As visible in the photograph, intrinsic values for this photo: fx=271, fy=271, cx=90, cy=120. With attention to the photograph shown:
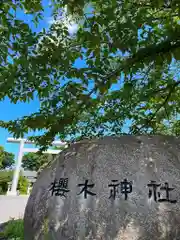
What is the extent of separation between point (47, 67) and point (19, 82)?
0.44 m

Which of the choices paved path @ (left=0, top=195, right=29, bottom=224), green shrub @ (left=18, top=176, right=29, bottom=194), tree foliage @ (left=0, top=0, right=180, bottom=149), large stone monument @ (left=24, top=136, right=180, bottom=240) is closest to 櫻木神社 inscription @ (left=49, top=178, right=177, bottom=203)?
large stone monument @ (left=24, top=136, right=180, bottom=240)

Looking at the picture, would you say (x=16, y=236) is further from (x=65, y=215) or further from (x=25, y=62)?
(x=25, y=62)

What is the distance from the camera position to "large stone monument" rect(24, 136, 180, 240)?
108 inches

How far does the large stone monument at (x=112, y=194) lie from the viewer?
9.02 feet

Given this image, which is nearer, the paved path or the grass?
the grass

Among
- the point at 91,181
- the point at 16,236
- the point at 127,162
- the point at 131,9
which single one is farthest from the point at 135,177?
the point at 16,236

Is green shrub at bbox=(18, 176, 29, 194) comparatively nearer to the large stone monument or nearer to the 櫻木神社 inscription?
the large stone monument

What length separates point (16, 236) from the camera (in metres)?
6.03

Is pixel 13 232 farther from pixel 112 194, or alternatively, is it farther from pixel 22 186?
pixel 22 186

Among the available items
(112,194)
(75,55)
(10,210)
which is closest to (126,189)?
(112,194)

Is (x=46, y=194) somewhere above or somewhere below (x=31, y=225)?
above

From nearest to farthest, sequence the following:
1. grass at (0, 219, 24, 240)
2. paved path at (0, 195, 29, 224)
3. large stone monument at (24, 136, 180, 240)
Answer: large stone monument at (24, 136, 180, 240) → grass at (0, 219, 24, 240) → paved path at (0, 195, 29, 224)

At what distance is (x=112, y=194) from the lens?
9.58 ft

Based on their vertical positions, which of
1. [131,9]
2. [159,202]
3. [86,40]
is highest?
[131,9]
